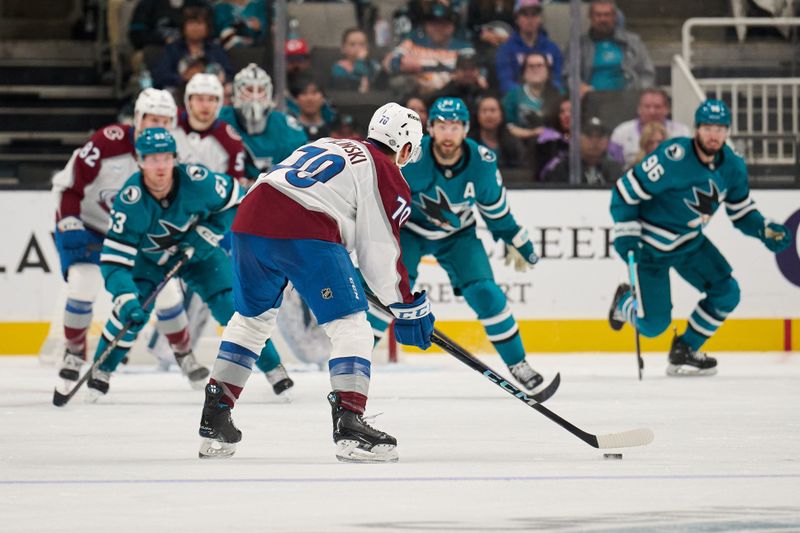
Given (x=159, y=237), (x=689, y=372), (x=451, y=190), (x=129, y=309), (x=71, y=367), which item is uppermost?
(x=451, y=190)

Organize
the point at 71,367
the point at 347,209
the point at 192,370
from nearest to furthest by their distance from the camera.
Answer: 1. the point at 347,209
2. the point at 71,367
3. the point at 192,370

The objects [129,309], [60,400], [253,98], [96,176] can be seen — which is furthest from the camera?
[253,98]

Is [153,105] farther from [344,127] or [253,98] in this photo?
[344,127]

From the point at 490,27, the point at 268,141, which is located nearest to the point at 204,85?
the point at 268,141

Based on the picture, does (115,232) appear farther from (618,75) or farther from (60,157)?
(618,75)

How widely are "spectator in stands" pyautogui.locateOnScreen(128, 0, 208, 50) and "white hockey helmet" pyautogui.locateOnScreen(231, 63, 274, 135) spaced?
137cm

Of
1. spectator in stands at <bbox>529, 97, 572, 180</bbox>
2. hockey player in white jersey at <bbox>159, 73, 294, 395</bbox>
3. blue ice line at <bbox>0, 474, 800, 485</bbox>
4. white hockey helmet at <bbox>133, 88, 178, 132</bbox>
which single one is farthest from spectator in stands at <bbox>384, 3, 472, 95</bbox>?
blue ice line at <bbox>0, 474, 800, 485</bbox>

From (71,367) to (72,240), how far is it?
743mm

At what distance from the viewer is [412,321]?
15.6ft

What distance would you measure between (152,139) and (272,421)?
123 cm

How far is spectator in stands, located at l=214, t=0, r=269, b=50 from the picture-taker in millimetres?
9297

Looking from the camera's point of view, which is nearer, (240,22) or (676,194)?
(676,194)

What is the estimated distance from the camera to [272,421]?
237 inches

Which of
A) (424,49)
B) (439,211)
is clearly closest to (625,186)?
(439,211)
